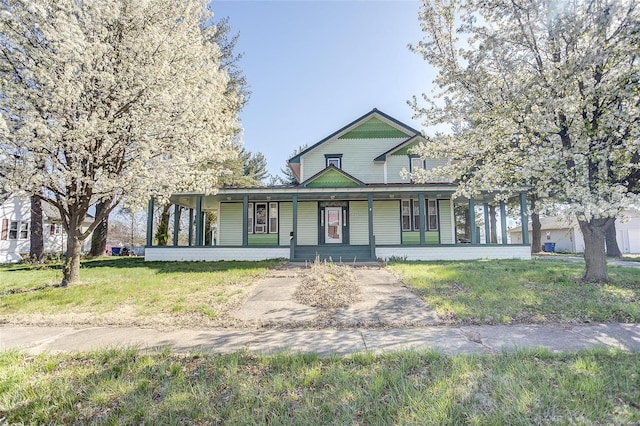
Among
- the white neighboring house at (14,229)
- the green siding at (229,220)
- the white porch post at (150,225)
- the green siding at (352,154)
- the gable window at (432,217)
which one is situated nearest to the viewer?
the white porch post at (150,225)

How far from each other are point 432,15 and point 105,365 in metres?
10.5

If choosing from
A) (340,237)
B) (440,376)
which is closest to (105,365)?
(440,376)

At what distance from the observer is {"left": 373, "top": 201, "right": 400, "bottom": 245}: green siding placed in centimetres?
1703

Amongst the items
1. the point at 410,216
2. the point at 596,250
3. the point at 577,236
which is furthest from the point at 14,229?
the point at 577,236

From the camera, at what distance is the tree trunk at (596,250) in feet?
26.0

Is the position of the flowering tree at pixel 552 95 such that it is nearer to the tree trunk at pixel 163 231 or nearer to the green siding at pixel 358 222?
the green siding at pixel 358 222

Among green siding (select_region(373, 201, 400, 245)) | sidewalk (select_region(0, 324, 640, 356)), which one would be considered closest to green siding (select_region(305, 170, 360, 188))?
green siding (select_region(373, 201, 400, 245))

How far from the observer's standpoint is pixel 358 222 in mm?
17062

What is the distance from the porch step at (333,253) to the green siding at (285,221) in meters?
2.31

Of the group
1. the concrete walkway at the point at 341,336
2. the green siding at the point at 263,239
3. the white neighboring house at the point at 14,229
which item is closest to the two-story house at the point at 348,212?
the green siding at the point at 263,239

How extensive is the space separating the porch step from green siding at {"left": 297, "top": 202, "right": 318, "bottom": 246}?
78.3 inches

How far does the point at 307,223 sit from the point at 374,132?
6827 mm

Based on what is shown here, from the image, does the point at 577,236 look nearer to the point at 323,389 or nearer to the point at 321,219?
the point at 321,219

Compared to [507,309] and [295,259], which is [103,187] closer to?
[295,259]
